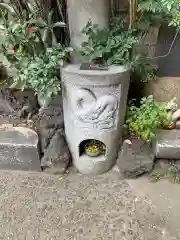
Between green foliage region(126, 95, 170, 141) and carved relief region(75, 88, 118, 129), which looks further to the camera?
green foliage region(126, 95, 170, 141)

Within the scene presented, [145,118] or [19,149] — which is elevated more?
[145,118]

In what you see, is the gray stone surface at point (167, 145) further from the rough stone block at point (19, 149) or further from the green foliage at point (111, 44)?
the rough stone block at point (19, 149)

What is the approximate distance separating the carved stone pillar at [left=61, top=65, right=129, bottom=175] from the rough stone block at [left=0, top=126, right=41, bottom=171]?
0.26 metres

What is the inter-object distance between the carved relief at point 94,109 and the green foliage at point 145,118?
0.64 ft

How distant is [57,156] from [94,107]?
47 centimetres

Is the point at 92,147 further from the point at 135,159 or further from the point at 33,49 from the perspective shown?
the point at 33,49

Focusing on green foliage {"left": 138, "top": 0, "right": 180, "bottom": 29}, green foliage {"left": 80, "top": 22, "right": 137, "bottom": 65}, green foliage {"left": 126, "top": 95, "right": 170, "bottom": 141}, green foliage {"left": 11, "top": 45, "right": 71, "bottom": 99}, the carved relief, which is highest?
green foliage {"left": 138, "top": 0, "right": 180, "bottom": 29}

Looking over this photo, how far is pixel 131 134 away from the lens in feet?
6.70

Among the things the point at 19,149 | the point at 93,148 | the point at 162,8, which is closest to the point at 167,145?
the point at 93,148

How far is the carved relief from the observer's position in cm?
173

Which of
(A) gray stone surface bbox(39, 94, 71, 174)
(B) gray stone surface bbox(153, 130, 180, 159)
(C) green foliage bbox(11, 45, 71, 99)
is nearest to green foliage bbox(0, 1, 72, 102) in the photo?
(C) green foliage bbox(11, 45, 71, 99)

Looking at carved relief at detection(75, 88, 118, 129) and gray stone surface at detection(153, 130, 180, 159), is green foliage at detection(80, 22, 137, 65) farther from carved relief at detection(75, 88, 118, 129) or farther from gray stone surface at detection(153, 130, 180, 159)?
gray stone surface at detection(153, 130, 180, 159)

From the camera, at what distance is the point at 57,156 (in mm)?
1995

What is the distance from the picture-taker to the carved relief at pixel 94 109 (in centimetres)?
173
